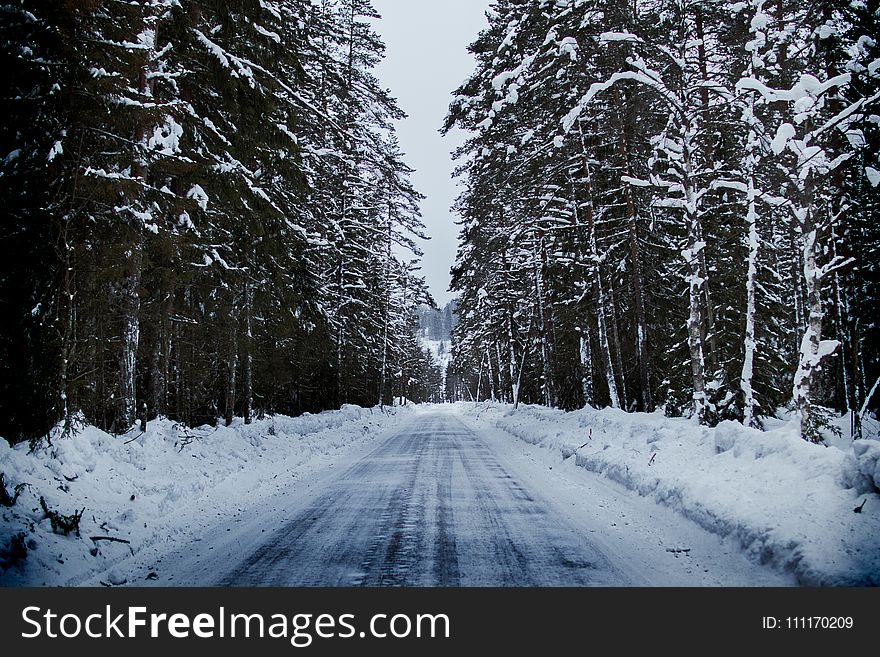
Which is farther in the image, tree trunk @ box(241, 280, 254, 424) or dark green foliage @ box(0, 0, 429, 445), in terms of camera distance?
tree trunk @ box(241, 280, 254, 424)

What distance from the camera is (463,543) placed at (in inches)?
217

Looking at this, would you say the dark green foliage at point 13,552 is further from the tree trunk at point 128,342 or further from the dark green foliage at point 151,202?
the tree trunk at point 128,342

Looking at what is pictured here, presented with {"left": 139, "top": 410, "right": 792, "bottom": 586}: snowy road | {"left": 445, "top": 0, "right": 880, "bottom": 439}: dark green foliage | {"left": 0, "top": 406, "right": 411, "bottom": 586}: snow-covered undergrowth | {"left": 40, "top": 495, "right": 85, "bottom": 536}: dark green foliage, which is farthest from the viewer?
{"left": 445, "top": 0, "right": 880, "bottom": 439}: dark green foliage

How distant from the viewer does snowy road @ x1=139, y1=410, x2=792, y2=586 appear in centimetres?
447

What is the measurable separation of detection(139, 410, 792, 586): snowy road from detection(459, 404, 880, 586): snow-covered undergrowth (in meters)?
0.23

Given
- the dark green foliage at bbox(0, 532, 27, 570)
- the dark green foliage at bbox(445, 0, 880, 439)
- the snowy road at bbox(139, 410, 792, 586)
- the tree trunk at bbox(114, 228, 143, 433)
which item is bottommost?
the snowy road at bbox(139, 410, 792, 586)

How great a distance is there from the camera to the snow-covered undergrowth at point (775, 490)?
172 inches

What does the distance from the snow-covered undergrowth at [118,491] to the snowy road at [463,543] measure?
67 cm

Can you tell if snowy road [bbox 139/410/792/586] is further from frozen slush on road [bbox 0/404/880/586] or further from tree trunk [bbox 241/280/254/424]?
tree trunk [bbox 241/280/254/424]

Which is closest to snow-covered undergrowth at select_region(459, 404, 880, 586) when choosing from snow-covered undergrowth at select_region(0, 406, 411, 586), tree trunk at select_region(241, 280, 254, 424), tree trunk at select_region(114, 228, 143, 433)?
snow-covered undergrowth at select_region(0, 406, 411, 586)

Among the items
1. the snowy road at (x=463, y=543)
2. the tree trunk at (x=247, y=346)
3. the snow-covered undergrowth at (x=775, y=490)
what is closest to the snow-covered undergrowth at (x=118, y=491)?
the snowy road at (x=463, y=543)

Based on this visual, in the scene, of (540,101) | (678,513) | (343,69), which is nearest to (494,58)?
(540,101)

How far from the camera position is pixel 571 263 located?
21047mm

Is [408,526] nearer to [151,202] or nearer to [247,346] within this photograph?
[151,202]
